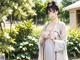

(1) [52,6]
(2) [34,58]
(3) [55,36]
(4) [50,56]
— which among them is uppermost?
(1) [52,6]

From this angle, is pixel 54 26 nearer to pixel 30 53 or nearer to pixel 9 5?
pixel 9 5

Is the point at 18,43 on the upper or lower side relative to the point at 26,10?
lower

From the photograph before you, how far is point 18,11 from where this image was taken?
13.3m

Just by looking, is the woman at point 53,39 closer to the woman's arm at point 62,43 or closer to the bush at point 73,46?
the woman's arm at point 62,43

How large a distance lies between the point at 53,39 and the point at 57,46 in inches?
5.6

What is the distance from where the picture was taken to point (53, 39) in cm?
492

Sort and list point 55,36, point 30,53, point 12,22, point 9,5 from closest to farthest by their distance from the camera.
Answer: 1. point 55,36
2. point 9,5
3. point 30,53
4. point 12,22

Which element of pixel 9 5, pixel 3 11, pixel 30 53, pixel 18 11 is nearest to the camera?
pixel 3 11

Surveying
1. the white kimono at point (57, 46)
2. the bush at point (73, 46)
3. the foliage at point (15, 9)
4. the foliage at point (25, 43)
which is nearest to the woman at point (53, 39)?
the white kimono at point (57, 46)

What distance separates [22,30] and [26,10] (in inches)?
40.7

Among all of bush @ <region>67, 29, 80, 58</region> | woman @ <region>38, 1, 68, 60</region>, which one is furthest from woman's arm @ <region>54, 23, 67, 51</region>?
bush @ <region>67, 29, 80, 58</region>

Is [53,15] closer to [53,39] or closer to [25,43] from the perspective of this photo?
[53,39]

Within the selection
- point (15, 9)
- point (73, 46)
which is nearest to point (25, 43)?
point (15, 9)

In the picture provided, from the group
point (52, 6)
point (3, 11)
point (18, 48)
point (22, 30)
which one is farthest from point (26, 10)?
point (52, 6)
